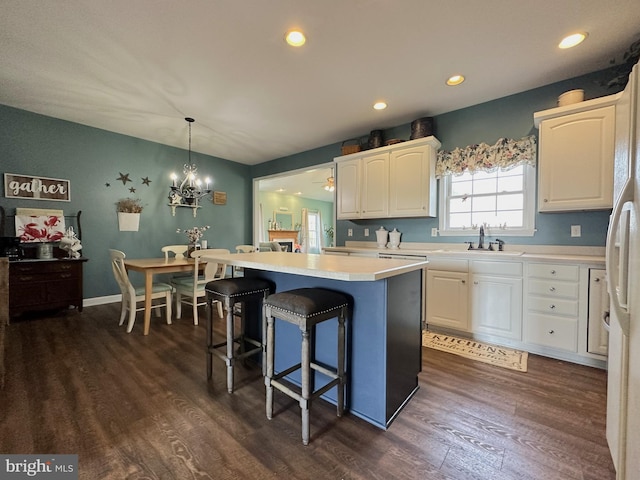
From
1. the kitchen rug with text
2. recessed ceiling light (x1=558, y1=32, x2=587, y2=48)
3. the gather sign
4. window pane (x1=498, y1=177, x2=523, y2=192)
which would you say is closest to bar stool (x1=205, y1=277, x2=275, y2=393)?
the kitchen rug with text

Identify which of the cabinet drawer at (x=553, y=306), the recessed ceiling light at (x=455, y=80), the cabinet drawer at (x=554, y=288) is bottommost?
the cabinet drawer at (x=553, y=306)

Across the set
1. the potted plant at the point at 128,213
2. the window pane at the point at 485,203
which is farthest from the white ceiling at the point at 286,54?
the potted plant at the point at 128,213

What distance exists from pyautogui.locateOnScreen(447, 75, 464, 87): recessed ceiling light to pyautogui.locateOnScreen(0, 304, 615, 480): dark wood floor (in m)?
2.67

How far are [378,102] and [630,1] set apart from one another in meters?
1.94

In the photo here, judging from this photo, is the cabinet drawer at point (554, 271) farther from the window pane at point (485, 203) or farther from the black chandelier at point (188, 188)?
the black chandelier at point (188, 188)

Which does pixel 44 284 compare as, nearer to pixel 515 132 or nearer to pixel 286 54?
pixel 286 54

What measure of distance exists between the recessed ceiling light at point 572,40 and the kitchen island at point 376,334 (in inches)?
85.4

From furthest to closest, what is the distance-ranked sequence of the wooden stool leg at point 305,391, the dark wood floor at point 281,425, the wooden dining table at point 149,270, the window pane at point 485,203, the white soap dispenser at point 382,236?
the white soap dispenser at point 382,236, the window pane at point 485,203, the wooden dining table at point 149,270, the wooden stool leg at point 305,391, the dark wood floor at point 281,425

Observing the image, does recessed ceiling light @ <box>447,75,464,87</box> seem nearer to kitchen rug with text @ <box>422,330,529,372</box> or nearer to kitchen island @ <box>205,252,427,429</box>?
kitchen island @ <box>205,252,427,429</box>

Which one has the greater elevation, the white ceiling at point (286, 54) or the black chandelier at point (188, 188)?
the white ceiling at point (286, 54)

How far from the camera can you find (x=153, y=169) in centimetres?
462

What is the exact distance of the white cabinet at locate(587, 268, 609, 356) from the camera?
2141 millimetres

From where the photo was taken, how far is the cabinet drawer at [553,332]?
7.52 feet

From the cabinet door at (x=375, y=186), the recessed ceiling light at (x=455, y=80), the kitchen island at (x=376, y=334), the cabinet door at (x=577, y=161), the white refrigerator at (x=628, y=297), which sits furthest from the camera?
the cabinet door at (x=375, y=186)
